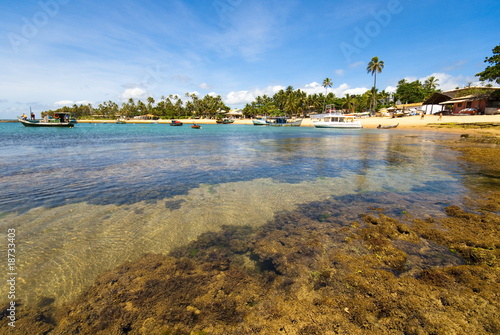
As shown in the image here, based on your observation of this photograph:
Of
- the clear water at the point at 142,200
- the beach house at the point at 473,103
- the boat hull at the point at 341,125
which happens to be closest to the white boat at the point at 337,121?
the boat hull at the point at 341,125

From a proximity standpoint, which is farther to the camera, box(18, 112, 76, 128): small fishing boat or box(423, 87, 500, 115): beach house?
box(18, 112, 76, 128): small fishing boat

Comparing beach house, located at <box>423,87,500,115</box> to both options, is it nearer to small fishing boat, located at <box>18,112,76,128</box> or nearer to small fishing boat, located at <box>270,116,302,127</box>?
small fishing boat, located at <box>270,116,302,127</box>

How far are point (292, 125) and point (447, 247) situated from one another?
3161 inches

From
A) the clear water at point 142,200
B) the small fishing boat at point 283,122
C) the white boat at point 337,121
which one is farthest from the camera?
the small fishing boat at point 283,122

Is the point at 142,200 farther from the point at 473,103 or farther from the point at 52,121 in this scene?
the point at 52,121

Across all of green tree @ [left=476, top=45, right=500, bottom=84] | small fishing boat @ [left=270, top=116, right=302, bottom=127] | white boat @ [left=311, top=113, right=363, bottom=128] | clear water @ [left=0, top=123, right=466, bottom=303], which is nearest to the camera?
clear water @ [left=0, top=123, right=466, bottom=303]

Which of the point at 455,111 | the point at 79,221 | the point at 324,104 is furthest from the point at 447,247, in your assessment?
the point at 324,104

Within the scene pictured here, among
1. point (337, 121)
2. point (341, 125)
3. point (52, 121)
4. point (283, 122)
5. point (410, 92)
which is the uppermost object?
point (410, 92)

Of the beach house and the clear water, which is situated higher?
the beach house

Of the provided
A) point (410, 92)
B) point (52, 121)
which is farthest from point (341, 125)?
point (52, 121)

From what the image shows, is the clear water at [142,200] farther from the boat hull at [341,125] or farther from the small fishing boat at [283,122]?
the small fishing boat at [283,122]

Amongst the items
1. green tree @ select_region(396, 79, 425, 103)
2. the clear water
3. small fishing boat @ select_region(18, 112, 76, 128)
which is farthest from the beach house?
small fishing boat @ select_region(18, 112, 76, 128)

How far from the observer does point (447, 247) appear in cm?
A: 439

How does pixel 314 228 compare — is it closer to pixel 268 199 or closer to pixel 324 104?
pixel 268 199
